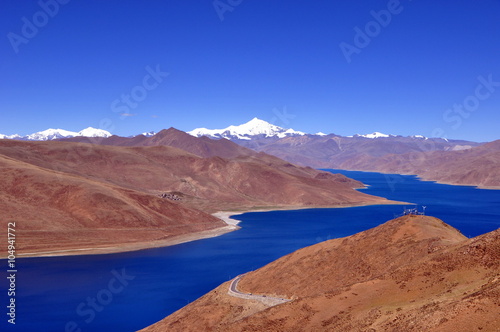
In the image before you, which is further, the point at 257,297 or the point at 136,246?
the point at 136,246

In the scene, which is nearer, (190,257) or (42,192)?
(190,257)

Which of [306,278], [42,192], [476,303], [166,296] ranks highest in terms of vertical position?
[42,192]

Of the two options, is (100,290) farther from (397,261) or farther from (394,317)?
(394,317)

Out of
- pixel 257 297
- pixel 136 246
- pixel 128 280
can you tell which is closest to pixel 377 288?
pixel 257 297

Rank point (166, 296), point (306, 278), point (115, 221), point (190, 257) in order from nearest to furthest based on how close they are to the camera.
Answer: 1. point (306, 278)
2. point (166, 296)
3. point (190, 257)
4. point (115, 221)

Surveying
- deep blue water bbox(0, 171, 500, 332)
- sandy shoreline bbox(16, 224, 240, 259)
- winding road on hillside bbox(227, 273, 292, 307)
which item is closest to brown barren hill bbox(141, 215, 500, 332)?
winding road on hillside bbox(227, 273, 292, 307)

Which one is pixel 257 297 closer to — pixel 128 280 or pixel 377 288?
pixel 377 288

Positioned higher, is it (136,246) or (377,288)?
(377,288)

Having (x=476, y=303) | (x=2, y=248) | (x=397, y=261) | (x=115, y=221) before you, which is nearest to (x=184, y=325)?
(x=397, y=261)
